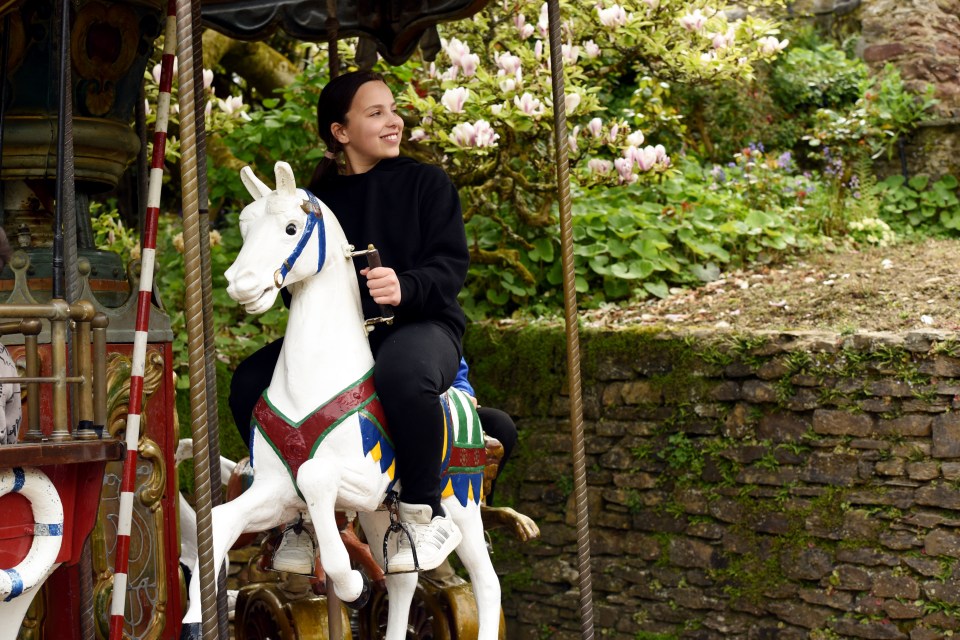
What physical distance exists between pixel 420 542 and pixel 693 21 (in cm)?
410

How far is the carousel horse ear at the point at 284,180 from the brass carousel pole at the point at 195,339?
0.73 ft

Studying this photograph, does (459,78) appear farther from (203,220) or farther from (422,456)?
(422,456)

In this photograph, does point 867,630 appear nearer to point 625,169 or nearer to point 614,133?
point 625,169

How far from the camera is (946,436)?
18.7 ft

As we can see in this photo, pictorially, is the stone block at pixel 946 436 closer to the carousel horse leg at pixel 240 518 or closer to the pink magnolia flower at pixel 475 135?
the pink magnolia flower at pixel 475 135

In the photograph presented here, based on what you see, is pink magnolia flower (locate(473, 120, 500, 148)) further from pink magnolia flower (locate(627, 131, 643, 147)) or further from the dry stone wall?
the dry stone wall

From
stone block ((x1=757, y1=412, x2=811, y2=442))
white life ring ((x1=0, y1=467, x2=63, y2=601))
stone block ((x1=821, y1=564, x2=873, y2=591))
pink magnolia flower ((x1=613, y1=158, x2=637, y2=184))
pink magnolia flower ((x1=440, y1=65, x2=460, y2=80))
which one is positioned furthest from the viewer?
pink magnolia flower ((x1=613, y1=158, x2=637, y2=184))

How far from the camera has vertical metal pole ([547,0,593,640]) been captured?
4023 mm

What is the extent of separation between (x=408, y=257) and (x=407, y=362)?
406mm

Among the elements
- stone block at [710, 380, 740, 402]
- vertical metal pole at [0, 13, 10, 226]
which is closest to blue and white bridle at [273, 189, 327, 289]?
vertical metal pole at [0, 13, 10, 226]

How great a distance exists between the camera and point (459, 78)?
21.7 ft

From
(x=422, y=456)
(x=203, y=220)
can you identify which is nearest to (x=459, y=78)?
(x=203, y=220)

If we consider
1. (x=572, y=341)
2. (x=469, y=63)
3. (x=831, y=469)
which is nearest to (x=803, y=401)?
(x=831, y=469)

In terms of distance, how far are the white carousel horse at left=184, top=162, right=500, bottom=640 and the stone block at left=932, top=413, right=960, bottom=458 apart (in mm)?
3277
